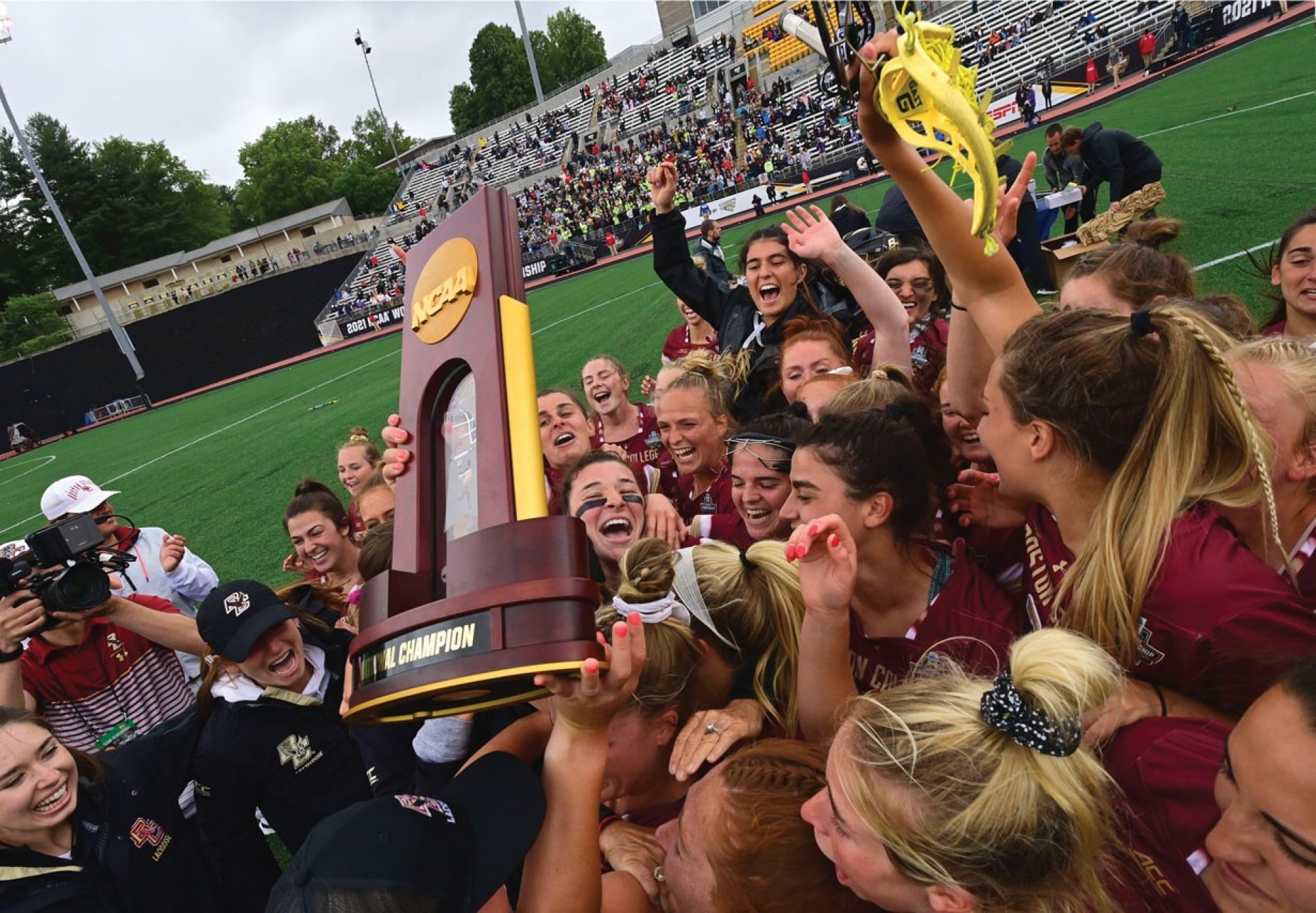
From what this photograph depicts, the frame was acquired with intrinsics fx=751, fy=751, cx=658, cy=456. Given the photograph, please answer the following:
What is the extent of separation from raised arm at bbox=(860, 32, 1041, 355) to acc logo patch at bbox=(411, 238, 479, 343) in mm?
900

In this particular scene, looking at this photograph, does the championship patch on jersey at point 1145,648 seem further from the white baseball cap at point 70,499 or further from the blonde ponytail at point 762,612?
the white baseball cap at point 70,499

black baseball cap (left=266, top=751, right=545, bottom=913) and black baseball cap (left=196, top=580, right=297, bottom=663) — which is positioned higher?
black baseball cap (left=266, top=751, right=545, bottom=913)

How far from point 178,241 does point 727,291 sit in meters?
61.3

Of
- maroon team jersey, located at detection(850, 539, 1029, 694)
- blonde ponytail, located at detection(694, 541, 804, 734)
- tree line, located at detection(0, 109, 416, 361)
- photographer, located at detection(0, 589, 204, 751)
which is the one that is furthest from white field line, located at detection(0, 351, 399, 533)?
tree line, located at detection(0, 109, 416, 361)

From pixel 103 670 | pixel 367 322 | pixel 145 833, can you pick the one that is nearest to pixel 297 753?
pixel 145 833

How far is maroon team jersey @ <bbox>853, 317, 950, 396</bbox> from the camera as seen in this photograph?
3.71m

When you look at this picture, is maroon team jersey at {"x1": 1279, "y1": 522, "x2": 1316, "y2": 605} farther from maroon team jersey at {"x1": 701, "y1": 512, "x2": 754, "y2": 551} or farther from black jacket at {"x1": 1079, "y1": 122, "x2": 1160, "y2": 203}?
black jacket at {"x1": 1079, "y1": 122, "x2": 1160, "y2": 203}

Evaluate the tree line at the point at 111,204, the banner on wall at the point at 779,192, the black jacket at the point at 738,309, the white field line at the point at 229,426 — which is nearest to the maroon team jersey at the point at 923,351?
the black jacket at the point at 738,309

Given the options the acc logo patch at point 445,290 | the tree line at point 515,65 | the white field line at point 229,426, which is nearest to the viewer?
the acc logo patch at point 445,290

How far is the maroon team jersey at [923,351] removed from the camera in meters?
3.71

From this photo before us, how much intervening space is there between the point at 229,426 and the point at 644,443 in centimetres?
1657

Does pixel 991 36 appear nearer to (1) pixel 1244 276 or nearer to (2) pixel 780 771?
(1) pixel 1244 276

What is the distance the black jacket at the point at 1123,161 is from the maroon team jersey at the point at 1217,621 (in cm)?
766

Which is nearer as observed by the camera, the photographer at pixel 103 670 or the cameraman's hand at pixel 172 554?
the photographer at pixel 103 670
